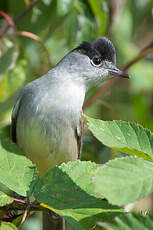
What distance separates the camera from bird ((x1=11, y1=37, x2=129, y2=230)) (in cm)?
316

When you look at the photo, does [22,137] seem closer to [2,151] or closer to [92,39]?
[92,39]

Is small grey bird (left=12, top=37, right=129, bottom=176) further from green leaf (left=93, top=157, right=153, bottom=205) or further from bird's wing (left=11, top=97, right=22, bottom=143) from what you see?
green leaf (left=93, top=157, right=153, bottom=205)

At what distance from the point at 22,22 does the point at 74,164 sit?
6.57 ft

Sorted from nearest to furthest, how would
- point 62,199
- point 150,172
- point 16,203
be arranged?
1. point 150,172
2. point 62,199
3. point 16,203

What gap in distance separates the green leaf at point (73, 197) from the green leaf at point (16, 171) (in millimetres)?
94

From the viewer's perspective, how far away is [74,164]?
5.72 feet

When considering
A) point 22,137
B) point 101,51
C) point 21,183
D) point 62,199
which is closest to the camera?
point 62,199

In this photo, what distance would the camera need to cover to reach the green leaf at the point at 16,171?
5.59ft

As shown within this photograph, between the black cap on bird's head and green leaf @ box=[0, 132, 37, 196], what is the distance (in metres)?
1.67

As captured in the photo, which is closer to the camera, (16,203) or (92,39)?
(16,203)

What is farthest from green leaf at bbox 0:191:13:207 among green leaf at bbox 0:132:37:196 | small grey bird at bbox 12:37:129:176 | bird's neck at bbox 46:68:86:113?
bird's neck at bbox 46:68:86:113

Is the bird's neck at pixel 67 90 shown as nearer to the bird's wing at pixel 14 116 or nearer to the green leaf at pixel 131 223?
the bird's wing at pixel 14 116

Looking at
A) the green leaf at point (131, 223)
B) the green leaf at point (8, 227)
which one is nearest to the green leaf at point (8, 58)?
the green leaf at point (8, 227)

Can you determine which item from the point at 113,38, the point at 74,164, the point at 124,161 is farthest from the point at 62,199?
the point at 113,38
